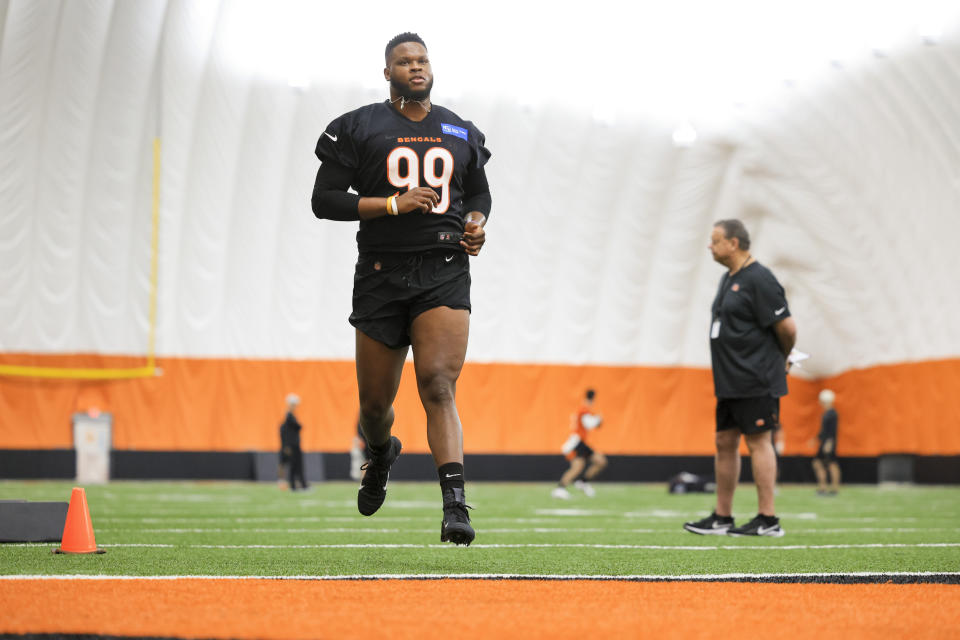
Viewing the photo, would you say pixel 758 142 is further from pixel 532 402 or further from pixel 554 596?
pixel 554 596

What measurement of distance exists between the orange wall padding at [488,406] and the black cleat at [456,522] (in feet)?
67.6

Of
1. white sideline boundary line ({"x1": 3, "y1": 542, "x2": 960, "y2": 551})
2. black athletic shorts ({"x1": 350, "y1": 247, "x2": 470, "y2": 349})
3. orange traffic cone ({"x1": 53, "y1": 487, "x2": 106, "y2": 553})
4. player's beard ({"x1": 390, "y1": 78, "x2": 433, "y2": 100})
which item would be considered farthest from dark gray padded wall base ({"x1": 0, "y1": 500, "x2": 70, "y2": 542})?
player's beard ({"x1": 390, "y1": 78, "x2": 433, "y2": 100})

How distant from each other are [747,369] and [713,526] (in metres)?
1.18

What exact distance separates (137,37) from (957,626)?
68.9 ft

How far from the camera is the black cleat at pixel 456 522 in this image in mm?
5000

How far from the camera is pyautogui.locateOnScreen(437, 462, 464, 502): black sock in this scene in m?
5.18

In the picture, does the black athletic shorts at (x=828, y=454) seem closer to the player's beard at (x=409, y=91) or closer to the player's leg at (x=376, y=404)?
the player's leg at (x=376, y=404)

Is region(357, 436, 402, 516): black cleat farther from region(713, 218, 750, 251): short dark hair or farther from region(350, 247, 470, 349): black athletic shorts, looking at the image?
region(713, 218, 750, 251): short dark hair

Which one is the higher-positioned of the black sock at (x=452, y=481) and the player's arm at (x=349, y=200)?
the player's arm at (x=349, y=200)

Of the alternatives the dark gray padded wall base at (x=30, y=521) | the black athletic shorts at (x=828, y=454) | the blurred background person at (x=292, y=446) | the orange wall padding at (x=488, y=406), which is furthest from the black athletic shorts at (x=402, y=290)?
the orange wall padding at (x=488, y=406)

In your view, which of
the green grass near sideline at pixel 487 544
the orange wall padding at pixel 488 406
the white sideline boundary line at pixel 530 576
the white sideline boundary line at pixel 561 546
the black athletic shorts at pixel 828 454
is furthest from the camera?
the orange wall padding at pixel 488 406

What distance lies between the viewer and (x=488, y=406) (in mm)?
27922

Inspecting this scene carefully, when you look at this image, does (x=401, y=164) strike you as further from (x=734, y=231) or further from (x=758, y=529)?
(x=758, y=529)

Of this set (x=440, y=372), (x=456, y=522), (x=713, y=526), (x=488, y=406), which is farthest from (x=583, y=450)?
(x=456, y=522)
